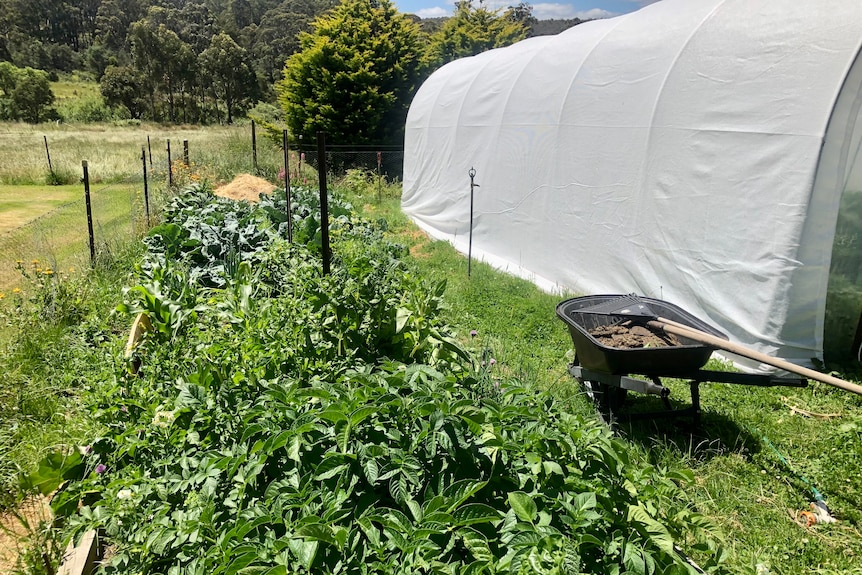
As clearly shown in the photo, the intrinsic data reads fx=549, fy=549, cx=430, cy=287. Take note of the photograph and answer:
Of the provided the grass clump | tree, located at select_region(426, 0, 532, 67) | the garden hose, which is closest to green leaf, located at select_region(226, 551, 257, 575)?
the grass clump

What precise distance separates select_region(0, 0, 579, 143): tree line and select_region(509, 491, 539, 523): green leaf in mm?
16945

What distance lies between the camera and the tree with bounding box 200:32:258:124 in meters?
41.4

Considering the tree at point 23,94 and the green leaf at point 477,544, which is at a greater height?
the tree at point 23,94

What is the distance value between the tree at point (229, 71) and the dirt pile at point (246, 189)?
33104mm

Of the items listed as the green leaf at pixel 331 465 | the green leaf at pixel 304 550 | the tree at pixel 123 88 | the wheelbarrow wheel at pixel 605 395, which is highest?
the tree at pixel 123 88

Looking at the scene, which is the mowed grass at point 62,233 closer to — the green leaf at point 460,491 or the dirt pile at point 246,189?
the dirt pile at point 246,189

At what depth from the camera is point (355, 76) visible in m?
17.0

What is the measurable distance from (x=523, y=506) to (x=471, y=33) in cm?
2580

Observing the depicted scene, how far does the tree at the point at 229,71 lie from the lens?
136 ft

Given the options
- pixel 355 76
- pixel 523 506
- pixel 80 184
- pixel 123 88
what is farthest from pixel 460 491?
pixel 123 88

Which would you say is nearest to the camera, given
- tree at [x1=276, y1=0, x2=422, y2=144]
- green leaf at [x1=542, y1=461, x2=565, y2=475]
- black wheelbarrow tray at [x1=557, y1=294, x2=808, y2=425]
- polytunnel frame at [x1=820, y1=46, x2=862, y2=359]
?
green leaf at [x1=542, y1=461, x2=565, y2=475]

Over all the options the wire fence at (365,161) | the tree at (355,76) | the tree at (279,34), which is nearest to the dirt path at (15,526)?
the wire fence at (365,161)

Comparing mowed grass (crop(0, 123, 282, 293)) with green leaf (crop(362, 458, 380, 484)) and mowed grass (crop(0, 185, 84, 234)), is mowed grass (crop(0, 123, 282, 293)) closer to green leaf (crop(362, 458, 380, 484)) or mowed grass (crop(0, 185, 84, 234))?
mowed grass (crop(0, 185, 84, 234))

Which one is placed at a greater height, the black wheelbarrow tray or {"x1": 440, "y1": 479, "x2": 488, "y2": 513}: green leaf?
{"x1": 440, "y1": 479, "x2": 488, "y2": 513}: green leaf
